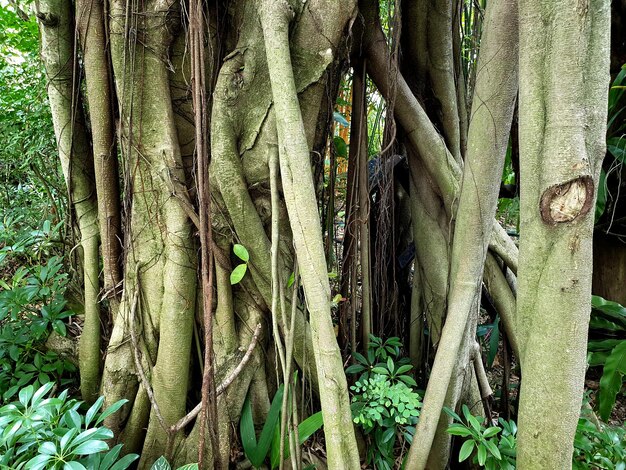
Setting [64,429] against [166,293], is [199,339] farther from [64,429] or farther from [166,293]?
[64,429]

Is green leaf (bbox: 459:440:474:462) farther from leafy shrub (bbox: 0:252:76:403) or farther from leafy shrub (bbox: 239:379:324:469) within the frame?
leafy shrub (bbox: 0:252:76:403)

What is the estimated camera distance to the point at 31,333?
5.85 ft

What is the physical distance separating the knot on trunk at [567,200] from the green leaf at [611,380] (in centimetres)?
165

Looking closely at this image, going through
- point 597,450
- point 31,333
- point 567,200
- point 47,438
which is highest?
point 567,200

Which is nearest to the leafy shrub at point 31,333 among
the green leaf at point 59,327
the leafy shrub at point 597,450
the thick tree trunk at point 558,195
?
the green leaf at point 59,327

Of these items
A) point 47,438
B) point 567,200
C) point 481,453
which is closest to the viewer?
point 567,200

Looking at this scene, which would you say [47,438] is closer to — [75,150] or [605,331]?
[75,150]

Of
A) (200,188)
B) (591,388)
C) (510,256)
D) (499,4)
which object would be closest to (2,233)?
(200,188)

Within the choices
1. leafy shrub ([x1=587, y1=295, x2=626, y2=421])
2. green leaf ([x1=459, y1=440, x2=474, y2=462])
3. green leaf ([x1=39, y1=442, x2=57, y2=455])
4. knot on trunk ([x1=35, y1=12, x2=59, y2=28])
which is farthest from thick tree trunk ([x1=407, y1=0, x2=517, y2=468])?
knot on trunk ([x1=35, y1=12, x2=59, y2=28])

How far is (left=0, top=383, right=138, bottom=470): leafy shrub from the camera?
3.58ft

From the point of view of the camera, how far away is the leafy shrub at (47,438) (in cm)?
109

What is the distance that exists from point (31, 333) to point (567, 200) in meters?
1.98

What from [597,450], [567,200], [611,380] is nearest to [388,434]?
[597,450]

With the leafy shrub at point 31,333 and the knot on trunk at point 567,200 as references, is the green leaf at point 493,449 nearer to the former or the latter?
the knot on trunk at point 567,200
